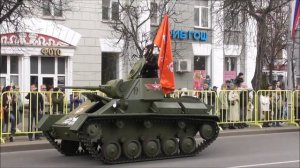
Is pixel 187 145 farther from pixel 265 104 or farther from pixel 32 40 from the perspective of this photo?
pixel 32 40

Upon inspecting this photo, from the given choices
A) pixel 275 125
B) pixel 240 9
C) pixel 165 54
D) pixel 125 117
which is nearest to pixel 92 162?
pixel 125 117

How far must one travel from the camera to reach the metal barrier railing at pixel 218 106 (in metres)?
14.7

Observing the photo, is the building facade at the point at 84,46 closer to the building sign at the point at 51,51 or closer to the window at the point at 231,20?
the building sign at the point at 51,51

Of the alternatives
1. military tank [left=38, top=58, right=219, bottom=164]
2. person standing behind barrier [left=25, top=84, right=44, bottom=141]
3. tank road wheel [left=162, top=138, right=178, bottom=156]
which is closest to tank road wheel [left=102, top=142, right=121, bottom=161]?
military tank [left=38, top=58, right=219, bottom=164]

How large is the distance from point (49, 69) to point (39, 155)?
14.3 meters

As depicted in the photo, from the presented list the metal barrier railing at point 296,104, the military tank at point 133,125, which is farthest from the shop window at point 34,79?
the military tank at point 133,125

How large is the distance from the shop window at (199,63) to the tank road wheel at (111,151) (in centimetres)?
2088

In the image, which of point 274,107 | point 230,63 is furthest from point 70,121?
point 230,63

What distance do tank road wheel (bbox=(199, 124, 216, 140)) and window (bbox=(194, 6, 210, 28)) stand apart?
Result: 19.3 metres

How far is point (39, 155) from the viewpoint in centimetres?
1314

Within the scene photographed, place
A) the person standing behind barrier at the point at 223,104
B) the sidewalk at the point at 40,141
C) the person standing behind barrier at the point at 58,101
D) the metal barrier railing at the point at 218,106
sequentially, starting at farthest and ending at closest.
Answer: the person standing behind barrier at the point at 223,104 → the person standing behind barrier at the point at 58,101 → the metal barrier railing at the point at 218,106 → the sidewalk at the point at 40,141

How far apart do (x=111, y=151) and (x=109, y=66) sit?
17.6 meters

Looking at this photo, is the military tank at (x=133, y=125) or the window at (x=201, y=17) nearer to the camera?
the military tank at (x=133, y=125)

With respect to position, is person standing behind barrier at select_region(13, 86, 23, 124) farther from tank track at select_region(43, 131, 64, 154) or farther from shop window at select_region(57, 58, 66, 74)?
shop window at select_region(57, 58, 66, 74)
